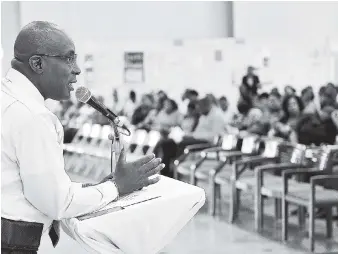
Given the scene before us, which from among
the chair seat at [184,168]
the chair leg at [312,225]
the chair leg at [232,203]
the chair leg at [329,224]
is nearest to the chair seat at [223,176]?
the chair leg at [232,203]

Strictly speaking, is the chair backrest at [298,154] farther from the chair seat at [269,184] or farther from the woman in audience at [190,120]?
the woman in audience at [190,120]

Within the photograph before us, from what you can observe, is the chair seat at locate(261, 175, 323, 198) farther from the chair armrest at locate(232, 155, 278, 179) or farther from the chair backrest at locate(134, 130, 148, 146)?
the chair backrest at locate(134, 130, 148, 146)

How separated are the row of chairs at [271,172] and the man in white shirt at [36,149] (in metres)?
4.26

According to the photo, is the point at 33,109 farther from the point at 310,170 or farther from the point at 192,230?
the point at 192,230

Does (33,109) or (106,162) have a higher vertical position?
(33,109)

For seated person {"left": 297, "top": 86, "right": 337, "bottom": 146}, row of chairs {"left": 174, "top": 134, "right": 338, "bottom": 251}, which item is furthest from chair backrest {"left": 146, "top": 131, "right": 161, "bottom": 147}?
seated person {"left": 297, "top": 86, "right": 337, "bottom": 146}

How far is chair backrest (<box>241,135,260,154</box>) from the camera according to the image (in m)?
7.96

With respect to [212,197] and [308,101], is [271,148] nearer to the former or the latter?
[212,197]

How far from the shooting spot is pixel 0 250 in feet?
6.00

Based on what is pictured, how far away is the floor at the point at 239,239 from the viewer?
20.1ft

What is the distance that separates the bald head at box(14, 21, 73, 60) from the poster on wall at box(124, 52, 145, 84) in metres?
11.5

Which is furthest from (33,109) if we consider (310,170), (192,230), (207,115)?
(207,115)

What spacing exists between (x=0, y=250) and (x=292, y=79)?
42.6ft

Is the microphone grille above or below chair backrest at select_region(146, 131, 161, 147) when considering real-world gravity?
above
